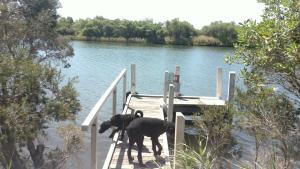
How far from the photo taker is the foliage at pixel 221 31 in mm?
78562

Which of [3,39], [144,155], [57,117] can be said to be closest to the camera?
[144,155]

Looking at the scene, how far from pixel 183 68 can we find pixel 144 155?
28.6 m

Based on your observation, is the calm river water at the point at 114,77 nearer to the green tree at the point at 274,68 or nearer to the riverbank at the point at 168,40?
the green tree at the point at 274,68

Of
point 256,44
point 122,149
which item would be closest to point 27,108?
point 122,149

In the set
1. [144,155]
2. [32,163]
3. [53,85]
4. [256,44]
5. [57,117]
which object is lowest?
[32,163]

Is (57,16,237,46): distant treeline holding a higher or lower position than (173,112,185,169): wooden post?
higher

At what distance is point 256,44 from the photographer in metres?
5.01

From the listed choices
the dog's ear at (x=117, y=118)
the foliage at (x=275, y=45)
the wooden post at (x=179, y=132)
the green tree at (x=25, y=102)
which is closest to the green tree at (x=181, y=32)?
the green tree at (x=25, y=102)

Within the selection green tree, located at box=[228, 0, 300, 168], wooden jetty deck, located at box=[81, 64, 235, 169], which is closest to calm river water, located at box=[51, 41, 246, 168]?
wooden jetty deck, located at box=[81, 64, 235, 169]

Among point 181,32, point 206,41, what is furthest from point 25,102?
point 181,32

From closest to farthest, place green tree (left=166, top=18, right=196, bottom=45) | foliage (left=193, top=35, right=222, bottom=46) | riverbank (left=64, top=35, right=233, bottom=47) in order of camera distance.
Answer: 1. foliage (left=193, top=35, right=222, bottom=46)
2. riverbank (left=64, top=35, right=233, bottom=47)
3. green tree (left=166, top=18, right=196, bottom=45)

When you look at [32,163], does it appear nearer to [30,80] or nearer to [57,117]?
[57,117]

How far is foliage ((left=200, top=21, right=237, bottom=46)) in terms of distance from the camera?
258 feet

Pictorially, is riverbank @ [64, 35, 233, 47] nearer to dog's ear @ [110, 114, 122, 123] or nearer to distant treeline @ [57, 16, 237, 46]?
distant treeline @ [57, 16, 237, 46]
